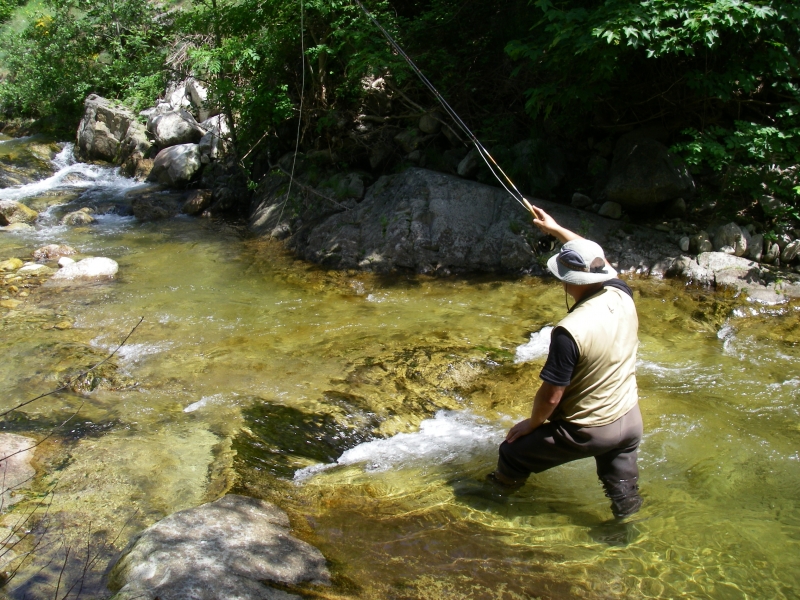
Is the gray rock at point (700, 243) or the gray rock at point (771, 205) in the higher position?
the gray rock at point (771, 205)

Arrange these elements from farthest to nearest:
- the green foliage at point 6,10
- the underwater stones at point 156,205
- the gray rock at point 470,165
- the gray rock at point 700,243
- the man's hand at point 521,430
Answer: the green foliage at point 6,10
the underwater stones at point 156,205
the gray rock at point 470,165
the gray rock at point 700,243
the man's hand at point 521,430

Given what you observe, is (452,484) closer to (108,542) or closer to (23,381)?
(108,542)

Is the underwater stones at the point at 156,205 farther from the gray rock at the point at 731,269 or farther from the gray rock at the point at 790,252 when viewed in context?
the gray rock at the point at 790,252

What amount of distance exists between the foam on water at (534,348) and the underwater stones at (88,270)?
18.2 feet

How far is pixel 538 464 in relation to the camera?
11.3 feet

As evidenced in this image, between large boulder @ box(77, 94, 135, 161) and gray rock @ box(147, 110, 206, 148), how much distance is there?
1383mm

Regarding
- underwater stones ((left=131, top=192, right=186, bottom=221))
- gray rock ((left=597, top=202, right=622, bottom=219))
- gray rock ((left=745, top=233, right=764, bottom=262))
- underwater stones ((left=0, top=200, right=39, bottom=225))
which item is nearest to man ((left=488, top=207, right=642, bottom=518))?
gray rock ((left=745, top=233, right=764, bottom=262))

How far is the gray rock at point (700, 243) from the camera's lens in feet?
24.0

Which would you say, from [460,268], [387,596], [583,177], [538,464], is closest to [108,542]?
[387,596]

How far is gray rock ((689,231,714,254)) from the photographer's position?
24.0 feet

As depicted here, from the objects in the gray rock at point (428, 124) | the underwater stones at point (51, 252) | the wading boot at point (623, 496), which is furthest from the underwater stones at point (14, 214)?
the wading boot at point (623, 496)

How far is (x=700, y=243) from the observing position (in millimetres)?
7352

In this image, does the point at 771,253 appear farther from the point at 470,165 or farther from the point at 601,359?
the point at 601,359

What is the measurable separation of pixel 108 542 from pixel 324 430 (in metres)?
1.85
